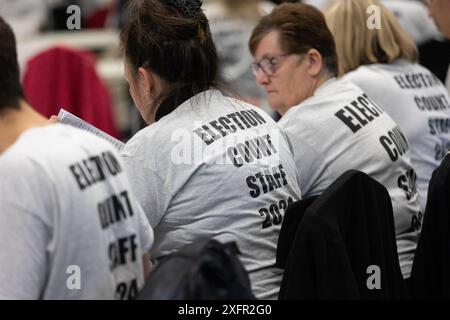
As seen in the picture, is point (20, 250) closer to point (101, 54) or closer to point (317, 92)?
point (317, 92)

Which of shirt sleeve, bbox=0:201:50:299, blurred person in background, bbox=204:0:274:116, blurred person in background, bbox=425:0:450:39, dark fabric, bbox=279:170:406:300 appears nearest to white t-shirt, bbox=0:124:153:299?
shirt sleeve, bbox=0:201:50:299

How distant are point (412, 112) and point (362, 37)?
0.33 meters

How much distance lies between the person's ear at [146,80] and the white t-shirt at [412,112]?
3.35 ft

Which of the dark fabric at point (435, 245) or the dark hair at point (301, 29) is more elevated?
the dark hair at point (301, 29)

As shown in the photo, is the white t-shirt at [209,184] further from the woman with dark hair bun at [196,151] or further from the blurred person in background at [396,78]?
the blurred person in background at [396,78]

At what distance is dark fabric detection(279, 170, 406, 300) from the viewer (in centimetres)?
224

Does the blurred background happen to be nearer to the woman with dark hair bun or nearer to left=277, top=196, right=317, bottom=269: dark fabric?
the woman with dark hair bun

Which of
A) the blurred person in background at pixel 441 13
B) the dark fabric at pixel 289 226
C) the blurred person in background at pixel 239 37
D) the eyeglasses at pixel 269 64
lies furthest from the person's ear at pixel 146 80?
the blurred person in background at pixel 239 37

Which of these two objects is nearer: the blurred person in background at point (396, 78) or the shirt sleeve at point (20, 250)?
the shirt sleeve at point (20, 250)

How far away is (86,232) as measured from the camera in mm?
1852

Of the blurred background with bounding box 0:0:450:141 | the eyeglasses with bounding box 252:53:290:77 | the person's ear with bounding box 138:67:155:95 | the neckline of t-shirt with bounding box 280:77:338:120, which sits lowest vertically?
the blurred background with bounding box 0:0:450:141

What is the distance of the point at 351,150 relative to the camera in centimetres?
283

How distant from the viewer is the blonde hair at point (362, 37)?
3381mm
